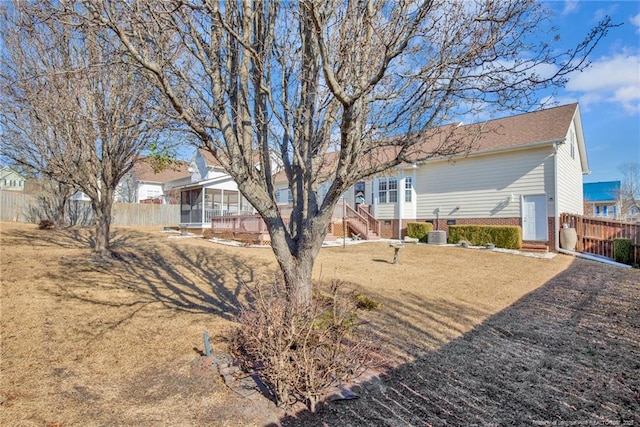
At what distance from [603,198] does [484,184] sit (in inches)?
1564

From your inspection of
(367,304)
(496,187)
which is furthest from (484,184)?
(367,304)

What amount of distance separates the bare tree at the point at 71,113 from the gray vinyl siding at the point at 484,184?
43.3 feet

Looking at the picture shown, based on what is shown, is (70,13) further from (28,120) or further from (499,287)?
(499,287)

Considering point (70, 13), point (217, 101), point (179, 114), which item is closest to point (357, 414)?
point (179, 114)

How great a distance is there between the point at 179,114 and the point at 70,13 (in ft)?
4.54

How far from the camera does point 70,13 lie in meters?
3.38

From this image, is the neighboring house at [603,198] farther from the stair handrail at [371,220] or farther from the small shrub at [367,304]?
the small shrub at [367,304]

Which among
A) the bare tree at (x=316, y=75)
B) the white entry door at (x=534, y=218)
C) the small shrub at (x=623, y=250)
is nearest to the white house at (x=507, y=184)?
A: the white entry door at (x=534, y=218)

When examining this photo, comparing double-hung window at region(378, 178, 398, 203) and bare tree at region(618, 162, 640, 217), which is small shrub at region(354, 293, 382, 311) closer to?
double-hung window at region(378, 178, 398, 203)

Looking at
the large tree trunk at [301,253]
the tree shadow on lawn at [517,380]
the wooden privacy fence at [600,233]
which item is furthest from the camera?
the wooden privacy fence at [600,233]

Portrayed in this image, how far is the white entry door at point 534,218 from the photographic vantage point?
15.0 metres

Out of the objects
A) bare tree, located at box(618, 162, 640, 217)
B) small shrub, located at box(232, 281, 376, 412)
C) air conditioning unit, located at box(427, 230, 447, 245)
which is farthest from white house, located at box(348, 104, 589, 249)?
bare tree, located at box(618, 162, 640, 217)

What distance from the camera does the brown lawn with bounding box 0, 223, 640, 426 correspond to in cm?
309

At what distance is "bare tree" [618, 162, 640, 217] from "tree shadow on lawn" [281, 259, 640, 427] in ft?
140
